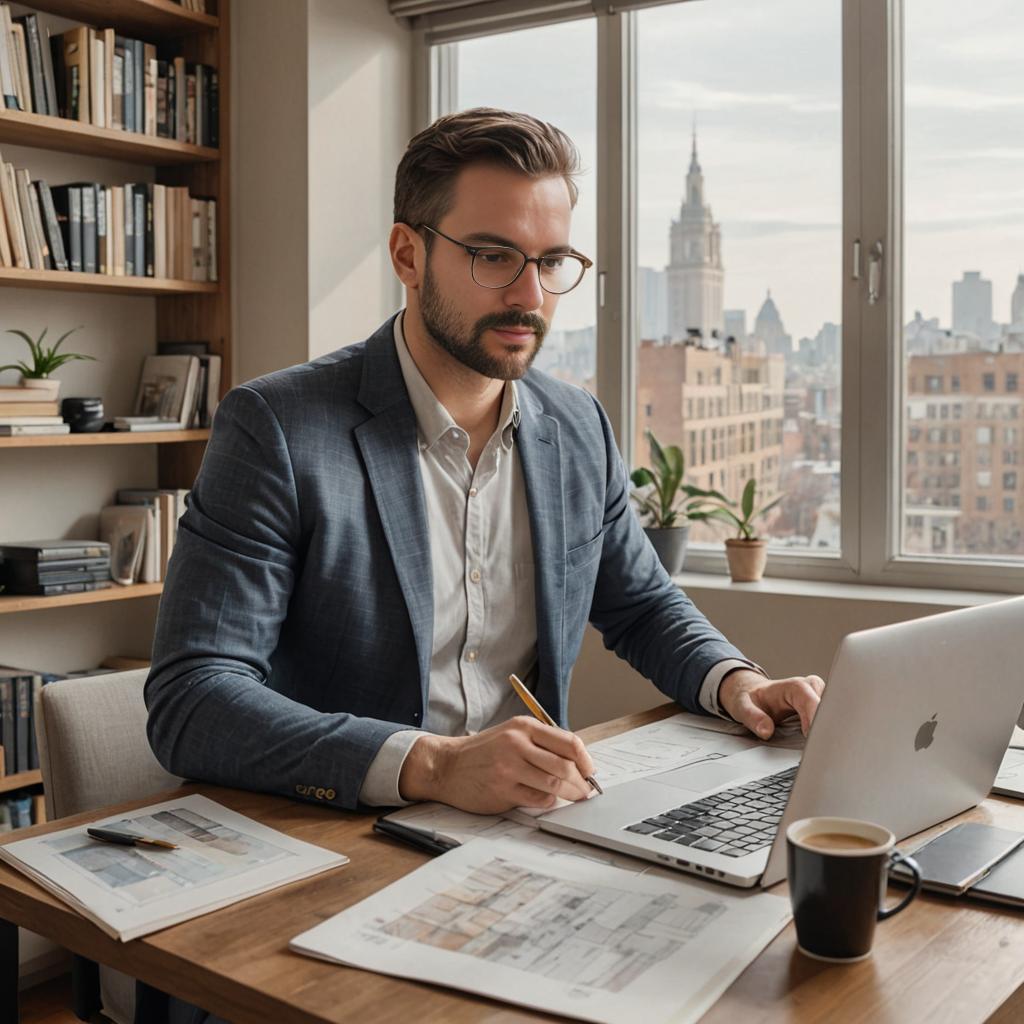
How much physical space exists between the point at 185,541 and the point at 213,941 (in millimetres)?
590

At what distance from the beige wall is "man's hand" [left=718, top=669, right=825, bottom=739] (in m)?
1.91

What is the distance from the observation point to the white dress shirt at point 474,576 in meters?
1.64

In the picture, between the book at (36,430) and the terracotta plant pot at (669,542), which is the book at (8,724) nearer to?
the book at (36,430)

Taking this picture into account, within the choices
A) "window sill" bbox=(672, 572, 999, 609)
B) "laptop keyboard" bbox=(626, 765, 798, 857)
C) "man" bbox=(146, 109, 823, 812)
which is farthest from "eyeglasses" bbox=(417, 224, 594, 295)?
"window sill" bbox=(672, 572, 999, 609)

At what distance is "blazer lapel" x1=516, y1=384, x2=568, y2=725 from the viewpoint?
1.69 meters

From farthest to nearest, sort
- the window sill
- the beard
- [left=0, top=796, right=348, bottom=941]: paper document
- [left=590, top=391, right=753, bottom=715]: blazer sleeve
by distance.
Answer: the window sill < [left=590, top=391, right=753, bottom=715]: blazer sleeve < the beard < [left=0, top=796, right=348, bottom=941]: paper document

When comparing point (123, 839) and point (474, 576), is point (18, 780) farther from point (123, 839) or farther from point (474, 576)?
point (123, 839)

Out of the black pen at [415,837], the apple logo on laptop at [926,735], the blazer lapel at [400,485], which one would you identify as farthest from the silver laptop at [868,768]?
the blazer lapel at [400,485]

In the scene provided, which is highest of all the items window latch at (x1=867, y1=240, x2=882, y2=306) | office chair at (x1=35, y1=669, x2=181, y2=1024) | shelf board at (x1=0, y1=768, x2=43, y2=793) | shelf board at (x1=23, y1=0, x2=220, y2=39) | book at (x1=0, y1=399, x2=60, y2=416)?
shelf board at (x1=23, y1=0, x2=220, y2=39)

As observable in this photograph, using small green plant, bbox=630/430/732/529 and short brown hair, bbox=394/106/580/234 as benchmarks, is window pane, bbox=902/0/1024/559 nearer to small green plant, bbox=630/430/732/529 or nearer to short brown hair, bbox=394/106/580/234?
small green plant, bbox=630/430/732/529

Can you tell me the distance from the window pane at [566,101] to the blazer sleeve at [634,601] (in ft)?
4.73

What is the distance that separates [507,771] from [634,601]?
726mm

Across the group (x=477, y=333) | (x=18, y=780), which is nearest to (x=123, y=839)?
(x=477, y=333)

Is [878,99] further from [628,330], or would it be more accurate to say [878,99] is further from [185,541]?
[185,541]
